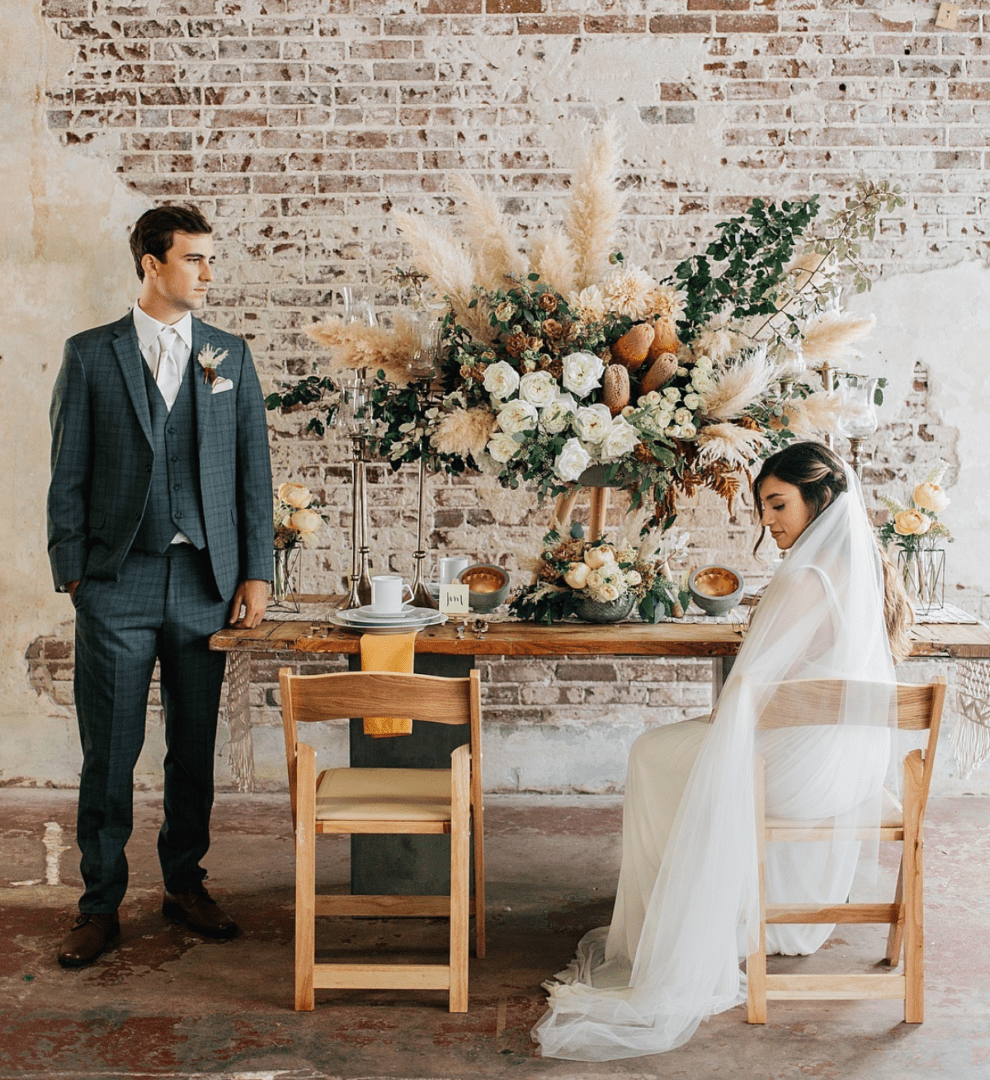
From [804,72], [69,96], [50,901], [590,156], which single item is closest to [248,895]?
[50,901]

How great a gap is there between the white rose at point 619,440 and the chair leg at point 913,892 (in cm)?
111

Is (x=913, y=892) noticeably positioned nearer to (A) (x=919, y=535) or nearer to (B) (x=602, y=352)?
(A) (x=919, y=535)

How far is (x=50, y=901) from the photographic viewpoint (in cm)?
343

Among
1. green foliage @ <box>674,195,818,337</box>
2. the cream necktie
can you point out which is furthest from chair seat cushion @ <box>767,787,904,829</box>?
the cream necktie

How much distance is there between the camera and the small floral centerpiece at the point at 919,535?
3.43 metres

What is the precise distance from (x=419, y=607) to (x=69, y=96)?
2.65 meters

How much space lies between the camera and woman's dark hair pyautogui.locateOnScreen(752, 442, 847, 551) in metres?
2.87

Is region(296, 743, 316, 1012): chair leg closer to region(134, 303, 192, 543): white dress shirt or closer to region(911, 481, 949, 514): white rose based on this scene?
region(134, 303, 192, 543): white dress shirt

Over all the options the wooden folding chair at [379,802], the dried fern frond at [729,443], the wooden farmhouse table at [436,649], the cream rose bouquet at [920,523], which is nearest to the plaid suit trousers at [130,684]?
the wooden farmhouse table at [436,649]

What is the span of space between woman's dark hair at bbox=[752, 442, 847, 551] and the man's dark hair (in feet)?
5.68

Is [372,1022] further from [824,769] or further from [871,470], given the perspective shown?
[871,470]

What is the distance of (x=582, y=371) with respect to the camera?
3121 millimetres

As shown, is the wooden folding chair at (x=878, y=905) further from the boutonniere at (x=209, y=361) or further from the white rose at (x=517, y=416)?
the boutonniere at (x=209, y=361)

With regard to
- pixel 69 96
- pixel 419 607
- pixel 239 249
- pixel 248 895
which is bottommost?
pixel 248 895
